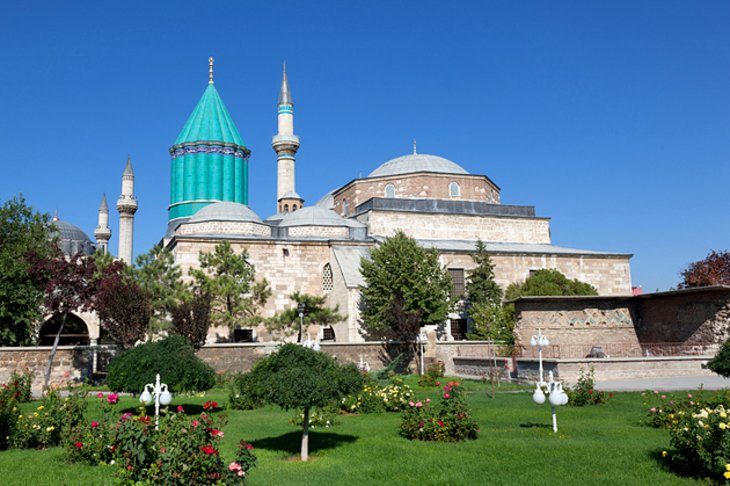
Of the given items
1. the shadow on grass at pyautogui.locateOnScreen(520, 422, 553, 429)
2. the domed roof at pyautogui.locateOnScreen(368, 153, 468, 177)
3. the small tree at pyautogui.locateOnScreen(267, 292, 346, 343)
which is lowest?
the shadow on grass at pyautogui.locateOnScreen(520, 422, 553, 429)

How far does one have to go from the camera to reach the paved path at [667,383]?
41.8 feet

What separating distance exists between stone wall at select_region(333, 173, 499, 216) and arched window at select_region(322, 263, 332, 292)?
5602 millimetres

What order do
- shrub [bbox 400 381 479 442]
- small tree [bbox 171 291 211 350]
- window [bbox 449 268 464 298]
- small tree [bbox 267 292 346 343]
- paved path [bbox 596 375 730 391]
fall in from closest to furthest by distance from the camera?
shrub [bbox 400 381 479 442] → paved path [bbox 596 375 730 391] → small tree [bbox 171 291 211 350] → small tree [bbox 267 292 346 343] → window [bbox 449 268 464 298]

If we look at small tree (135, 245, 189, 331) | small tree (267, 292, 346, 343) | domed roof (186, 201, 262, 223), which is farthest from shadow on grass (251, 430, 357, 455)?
domed roof (186, 201, 262, 223)

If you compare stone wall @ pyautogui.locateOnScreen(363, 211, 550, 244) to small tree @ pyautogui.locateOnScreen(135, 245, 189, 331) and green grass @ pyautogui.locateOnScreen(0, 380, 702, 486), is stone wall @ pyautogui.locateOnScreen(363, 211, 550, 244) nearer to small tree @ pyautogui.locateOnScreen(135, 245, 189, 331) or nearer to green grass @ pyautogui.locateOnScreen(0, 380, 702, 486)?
small tree @ pyautogui.locateOnScreen(135, 245, 189, 331)

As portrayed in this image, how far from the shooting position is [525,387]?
47.0 ft

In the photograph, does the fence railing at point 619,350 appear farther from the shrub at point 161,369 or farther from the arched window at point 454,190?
the arched window at point 454,190

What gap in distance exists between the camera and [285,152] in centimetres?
3170

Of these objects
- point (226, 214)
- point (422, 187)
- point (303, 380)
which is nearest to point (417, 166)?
point (422, 187)

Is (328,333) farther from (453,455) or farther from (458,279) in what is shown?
(453,455)

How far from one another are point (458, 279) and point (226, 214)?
32.1 feet

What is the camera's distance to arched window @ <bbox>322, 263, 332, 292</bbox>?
24.5 metres

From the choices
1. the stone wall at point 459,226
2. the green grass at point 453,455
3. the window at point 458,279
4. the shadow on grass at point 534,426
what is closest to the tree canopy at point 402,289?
the window at point 458,279

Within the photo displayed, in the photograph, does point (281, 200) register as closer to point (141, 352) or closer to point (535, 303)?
point (535, 303)
